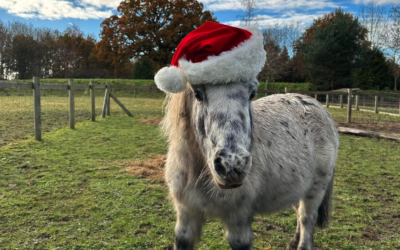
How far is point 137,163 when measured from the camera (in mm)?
5684

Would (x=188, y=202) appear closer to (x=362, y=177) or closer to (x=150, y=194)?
(x=150, y=194)

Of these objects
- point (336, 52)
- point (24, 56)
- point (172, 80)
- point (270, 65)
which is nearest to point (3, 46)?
point (24, 56)

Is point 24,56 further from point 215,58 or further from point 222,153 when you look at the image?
point 222,153

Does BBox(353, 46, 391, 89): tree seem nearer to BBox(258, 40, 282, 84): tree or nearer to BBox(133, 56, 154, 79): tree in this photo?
BBox(258, 40, 282, 84): tree

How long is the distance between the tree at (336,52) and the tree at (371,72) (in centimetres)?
66

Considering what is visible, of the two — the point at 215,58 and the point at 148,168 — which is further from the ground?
the point at 215,58

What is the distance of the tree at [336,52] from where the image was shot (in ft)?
94.1

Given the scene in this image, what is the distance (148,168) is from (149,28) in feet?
89.3

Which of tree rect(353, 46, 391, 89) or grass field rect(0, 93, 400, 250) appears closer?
grass field rect(0, 93, 400, 250)

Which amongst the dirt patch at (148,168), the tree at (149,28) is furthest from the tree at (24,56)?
the dirt patch at (148,168)

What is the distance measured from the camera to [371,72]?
28.6 metres

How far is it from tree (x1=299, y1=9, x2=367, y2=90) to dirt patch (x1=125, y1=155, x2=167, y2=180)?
27960mm

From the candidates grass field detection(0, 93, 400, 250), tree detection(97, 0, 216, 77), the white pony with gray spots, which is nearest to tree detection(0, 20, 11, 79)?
tree detection(97, 0, 216, 77)

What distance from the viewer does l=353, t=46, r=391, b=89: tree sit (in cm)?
2856
